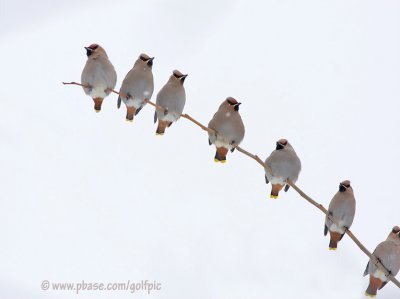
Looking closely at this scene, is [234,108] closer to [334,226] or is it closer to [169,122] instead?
[169,122]

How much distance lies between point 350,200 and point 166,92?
8.53ft

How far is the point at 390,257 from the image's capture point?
943 cm

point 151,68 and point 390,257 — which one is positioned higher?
point 151,68

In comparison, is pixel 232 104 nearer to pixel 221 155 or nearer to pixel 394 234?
pixel 221 155

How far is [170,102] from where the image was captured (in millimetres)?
9734

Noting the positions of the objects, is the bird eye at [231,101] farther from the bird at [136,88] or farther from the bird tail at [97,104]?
the bird tail at [97,104]

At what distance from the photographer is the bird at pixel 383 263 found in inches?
372

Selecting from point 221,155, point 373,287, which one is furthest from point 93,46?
point 373,287

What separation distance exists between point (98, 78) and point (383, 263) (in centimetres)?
406

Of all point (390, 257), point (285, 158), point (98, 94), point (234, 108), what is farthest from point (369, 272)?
point (98, 94)

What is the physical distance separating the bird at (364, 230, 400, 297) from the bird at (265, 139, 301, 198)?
4.45ft

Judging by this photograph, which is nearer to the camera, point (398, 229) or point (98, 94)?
point (98, 94)

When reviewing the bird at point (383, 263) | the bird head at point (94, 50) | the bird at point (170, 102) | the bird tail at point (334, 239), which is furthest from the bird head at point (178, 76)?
the bird at point (383, 263)

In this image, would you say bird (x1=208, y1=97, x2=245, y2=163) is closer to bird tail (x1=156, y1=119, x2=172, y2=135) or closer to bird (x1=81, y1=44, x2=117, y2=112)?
bird tail (x1=156, y1=119, x2=172, y2=135)
